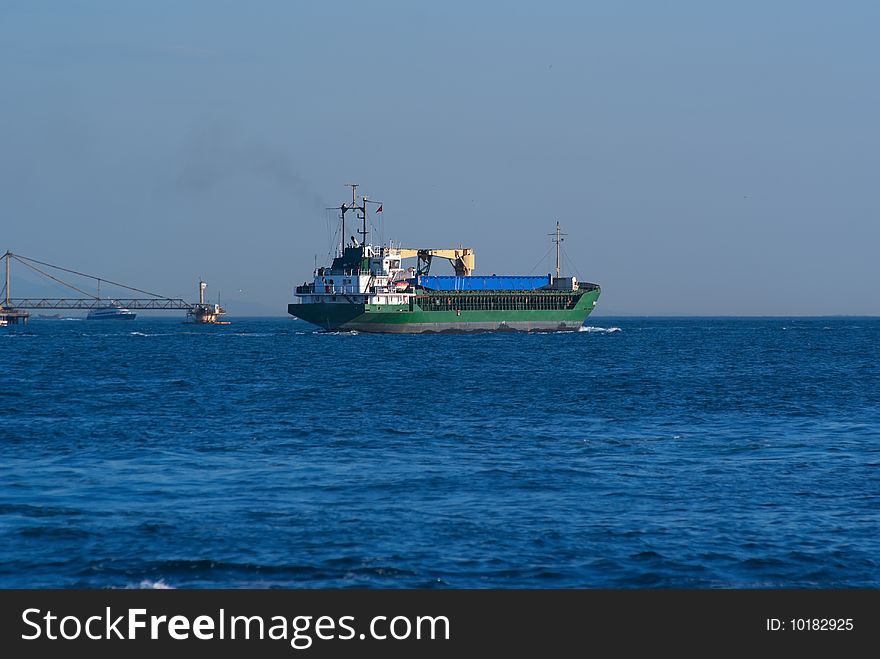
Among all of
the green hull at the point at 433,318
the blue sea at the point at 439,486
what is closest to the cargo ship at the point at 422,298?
the green hull at the point at 433,318

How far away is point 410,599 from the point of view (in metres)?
17.5

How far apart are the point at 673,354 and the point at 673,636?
352 feet

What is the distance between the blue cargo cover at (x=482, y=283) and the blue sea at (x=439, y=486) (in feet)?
333

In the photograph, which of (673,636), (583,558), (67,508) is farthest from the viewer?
(67,508)

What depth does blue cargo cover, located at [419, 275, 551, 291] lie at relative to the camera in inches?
6678

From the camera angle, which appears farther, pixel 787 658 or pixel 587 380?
pixel 587 380

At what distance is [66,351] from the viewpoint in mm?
124688

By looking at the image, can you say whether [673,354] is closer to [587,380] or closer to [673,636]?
[587,380]

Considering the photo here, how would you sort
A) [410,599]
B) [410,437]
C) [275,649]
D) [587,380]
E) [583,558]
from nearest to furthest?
[275,649] < [410,599] < [583,558] < [410,437] < [587,380]

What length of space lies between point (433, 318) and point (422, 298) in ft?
11.4

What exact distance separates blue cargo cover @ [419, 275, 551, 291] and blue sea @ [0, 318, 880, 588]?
102 metres

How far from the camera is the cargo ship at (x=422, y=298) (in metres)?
156

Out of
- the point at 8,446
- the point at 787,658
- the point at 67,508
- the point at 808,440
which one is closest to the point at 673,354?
the point at 808,440

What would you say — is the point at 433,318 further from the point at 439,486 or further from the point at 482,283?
the point at 439,486
